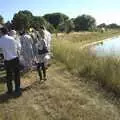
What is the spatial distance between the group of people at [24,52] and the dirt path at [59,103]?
552 millimetres

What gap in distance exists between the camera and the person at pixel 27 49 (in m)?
14.1

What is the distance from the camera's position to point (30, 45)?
46.6ft

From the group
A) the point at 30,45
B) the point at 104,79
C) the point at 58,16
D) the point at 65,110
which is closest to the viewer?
the point at 65,110

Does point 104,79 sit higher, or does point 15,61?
point 15,61

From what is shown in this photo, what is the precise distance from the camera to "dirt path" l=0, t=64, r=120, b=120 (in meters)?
9.48

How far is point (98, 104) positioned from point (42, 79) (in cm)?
350

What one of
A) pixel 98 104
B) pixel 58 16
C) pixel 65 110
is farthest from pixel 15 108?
pixel 58 16

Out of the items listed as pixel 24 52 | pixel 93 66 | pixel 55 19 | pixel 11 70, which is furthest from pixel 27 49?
pixel 55 19

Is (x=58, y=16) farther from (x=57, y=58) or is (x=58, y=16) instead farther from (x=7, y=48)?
(x=7, y=48)

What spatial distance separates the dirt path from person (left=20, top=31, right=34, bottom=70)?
1.19 m

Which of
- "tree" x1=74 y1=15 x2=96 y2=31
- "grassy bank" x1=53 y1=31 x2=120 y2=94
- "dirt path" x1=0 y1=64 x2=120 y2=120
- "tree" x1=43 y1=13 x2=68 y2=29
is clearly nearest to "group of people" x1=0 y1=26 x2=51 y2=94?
"dirt path" x1=0 y1=64 x2=120 y2=120

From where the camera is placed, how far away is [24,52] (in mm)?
14547

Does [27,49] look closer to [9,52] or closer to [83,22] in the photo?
[9,52]

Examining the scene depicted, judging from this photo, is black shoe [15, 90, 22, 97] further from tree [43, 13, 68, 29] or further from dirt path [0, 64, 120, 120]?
tree [43, 13, 68, 29]
